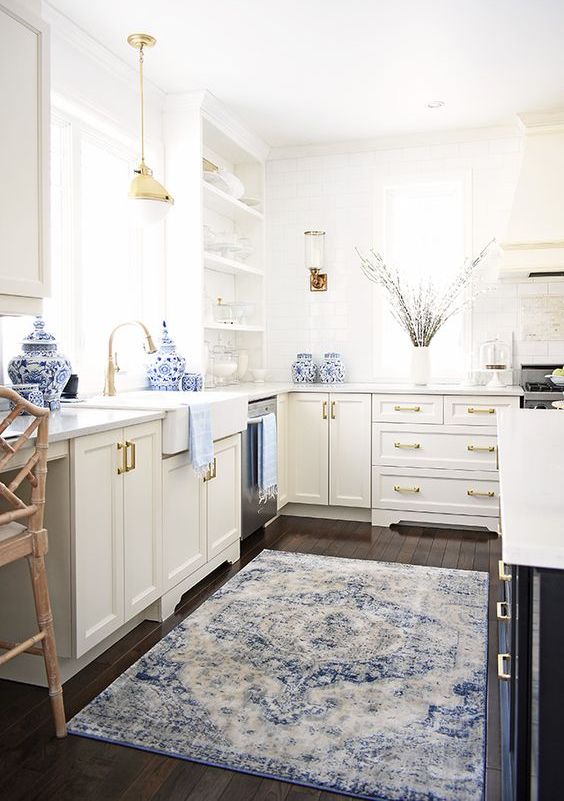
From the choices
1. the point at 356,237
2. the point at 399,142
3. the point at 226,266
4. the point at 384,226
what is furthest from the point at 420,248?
the point at 226,266

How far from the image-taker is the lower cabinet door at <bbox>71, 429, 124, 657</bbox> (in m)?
2.44

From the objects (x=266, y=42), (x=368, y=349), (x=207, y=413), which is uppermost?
(x=266, y=42)

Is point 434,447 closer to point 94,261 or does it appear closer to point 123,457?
point 94,261

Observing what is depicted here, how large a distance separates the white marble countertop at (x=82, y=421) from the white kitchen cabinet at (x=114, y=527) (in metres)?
0.03

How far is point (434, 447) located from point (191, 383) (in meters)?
1.62

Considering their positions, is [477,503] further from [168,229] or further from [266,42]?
[266,42]

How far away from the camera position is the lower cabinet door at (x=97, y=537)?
244cm

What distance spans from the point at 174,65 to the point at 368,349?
240 cm

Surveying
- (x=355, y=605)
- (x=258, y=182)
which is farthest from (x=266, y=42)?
(x=355, y=605)

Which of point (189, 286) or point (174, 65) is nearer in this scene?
point (174, 65)

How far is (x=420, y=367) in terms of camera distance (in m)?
4.92

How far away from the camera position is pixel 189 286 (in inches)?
175

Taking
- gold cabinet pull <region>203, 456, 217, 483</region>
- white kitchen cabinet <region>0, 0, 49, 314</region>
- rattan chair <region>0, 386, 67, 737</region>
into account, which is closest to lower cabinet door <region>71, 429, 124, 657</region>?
rattan chair <region>0, 386, 67, 737</region>

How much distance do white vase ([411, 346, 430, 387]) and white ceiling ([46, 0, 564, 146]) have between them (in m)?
1.57
